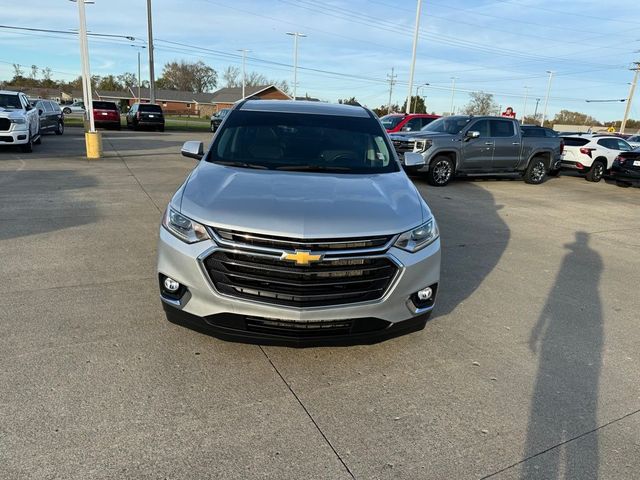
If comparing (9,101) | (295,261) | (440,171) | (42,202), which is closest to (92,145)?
(9,101)

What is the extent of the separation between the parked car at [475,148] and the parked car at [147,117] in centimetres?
2201

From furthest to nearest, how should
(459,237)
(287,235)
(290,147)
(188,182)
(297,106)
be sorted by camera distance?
(459,237) < (297,106) < (290,147) < (188,182) < (287,235)

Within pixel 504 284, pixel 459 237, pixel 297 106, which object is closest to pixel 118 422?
pixel 297 106

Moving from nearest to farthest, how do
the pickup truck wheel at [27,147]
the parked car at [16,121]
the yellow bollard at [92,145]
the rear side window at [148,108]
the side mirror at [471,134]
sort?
1. the side mirror at [471,134]
2. the parked car at [16,121]
3. the yellow bollard at [92,145]
4. the pickup truck wheel at [27,147]
5. the rear side window at [148,108]

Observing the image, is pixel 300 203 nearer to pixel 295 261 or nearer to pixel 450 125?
pixel 295 261

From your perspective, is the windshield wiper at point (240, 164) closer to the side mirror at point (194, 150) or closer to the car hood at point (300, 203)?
the car hood at point (300, 203)

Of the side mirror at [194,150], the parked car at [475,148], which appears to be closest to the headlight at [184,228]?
the side mirror at [194,150]

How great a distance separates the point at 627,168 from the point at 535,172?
2.94m

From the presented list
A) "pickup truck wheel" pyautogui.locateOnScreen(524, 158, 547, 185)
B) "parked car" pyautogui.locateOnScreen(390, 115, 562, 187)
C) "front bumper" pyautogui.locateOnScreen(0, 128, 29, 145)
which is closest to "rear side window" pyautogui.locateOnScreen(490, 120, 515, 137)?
"parked car" pyautogui.locateOnScreen(390, 115, 562, 187)

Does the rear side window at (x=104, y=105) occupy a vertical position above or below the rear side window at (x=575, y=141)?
above

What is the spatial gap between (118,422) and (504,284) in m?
4.30

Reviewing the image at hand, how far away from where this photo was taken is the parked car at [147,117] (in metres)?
30.3

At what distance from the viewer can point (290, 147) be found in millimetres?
4355

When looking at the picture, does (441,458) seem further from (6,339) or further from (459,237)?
(459,237)
